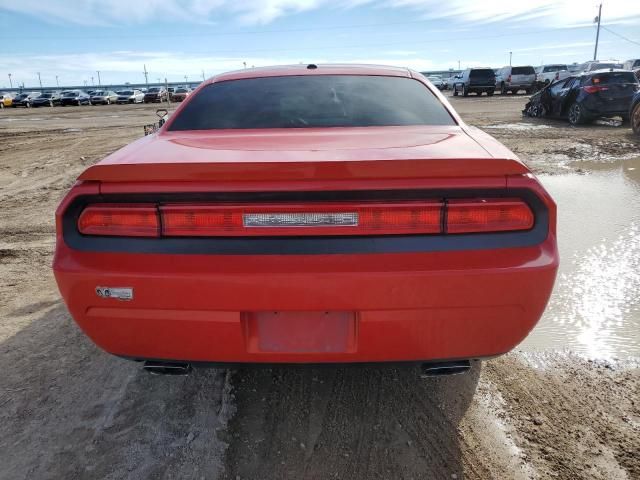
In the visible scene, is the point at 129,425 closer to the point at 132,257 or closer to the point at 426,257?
the point at 132,257

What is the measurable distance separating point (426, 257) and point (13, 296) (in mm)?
3536

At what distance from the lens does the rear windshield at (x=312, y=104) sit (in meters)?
2.69

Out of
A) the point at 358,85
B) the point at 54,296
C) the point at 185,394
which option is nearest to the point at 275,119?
the point at 358,85

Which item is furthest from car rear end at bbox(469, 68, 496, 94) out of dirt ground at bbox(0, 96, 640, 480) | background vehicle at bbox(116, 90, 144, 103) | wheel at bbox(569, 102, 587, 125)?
dirt ground at bbox(0, 96, 640, 480)

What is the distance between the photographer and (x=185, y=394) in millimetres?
2564

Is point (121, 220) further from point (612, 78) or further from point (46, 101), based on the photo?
point (46, 101)

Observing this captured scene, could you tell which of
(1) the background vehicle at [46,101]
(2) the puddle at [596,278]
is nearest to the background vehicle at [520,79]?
(2) the puddle at [596,278]

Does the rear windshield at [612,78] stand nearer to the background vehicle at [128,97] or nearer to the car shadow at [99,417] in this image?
the car shadow at [99,417]

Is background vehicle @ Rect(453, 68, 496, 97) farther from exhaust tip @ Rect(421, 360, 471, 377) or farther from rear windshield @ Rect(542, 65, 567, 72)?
exhaust tip @ Rect(421, 360, 471, 377)

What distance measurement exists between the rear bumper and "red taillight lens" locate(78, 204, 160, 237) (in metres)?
0.09

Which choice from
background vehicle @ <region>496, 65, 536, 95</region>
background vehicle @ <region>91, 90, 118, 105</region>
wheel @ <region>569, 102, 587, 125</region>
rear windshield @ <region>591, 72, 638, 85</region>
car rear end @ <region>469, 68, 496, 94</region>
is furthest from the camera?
background vehicle @ <region>91, 90, 118, 105</region>

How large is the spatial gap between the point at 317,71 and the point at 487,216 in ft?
5.93

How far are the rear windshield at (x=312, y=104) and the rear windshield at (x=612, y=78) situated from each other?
497 inches

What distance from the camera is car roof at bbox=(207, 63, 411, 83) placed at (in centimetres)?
318
